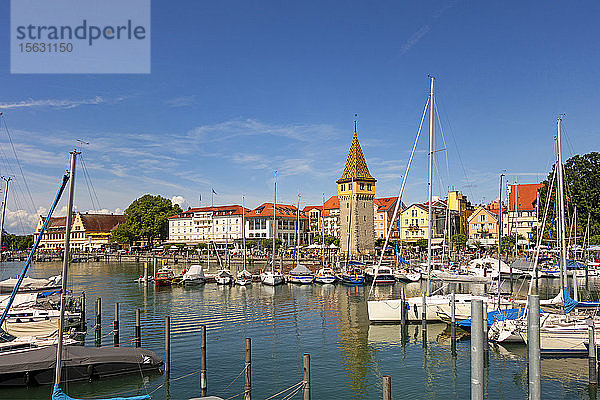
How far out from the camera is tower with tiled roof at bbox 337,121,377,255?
345ft

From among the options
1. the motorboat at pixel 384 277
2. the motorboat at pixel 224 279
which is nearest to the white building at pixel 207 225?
the motorboat at pixel 224 279

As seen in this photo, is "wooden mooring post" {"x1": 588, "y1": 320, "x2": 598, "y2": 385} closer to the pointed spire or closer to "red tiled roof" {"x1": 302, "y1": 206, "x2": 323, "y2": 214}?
the pointed spire

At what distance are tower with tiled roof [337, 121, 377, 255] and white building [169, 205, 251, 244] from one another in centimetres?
3866

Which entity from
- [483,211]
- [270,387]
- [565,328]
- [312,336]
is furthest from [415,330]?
[483,211]

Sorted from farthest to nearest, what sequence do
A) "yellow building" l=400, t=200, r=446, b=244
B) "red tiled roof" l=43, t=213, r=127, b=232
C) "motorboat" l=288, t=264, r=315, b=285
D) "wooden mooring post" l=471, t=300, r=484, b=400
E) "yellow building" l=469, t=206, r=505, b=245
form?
1. "red tiled roof" l=43, t=213, r=127, b=232
2. "yellow building" l=400, t=200, r=446, b=244
3. "yellow building" l=469, t=206, r=505, b=245
4. "motorboat" l=288, t=264, r=315, b=285
5. "wooden mooring post" l=471, t=300, r=484, b=400

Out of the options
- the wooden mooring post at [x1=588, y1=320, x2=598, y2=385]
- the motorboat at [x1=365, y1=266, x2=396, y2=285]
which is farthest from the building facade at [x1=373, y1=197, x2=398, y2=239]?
the wooden mooring post at [x1=588, y1=320, x2=598, y2=385]

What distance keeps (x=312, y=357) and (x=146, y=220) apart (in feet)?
376

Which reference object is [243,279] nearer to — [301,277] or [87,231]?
[301,277]

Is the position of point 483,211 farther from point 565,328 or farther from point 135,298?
point 565,328

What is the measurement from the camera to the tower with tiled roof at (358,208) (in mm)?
105250

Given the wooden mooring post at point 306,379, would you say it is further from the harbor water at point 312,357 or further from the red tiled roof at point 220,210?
the red tiled roof at point 220,210

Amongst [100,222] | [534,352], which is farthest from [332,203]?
[534,352]

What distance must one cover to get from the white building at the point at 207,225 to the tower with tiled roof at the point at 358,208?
Answer: 127 feet

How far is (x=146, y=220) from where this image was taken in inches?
5310
